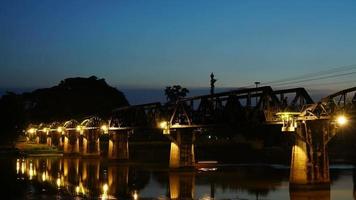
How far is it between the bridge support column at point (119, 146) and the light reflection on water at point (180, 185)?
28125mm

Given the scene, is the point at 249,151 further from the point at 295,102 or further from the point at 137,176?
the point at 295,102

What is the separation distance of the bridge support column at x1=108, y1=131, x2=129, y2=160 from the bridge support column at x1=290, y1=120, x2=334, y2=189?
71302 millimetres

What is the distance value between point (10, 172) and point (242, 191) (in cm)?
4425

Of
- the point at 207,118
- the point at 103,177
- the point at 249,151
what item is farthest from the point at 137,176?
the point at 249,151

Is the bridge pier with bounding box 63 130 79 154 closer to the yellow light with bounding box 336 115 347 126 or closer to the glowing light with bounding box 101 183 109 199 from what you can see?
the glowing light with bounding box 101 183 109 199

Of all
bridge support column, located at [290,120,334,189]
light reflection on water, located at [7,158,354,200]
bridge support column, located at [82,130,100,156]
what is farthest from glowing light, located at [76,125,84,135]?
bridge support column, located at [290,120,334,189]

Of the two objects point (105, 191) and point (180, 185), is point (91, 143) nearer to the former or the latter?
point (180, 185)

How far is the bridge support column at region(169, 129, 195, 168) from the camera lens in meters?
101

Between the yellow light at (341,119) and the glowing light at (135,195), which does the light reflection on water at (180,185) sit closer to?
the glowing light at (135,195)

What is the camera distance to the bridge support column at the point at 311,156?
67.0 m

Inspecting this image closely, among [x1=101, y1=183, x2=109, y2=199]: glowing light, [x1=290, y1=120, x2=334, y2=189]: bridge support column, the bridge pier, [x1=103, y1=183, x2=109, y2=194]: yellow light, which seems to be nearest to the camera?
[x1=101, y1=183, x2=109, y2=199]: glowing light

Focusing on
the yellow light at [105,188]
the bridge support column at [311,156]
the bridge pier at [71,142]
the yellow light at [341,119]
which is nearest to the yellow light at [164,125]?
the yellow light at [105,188]

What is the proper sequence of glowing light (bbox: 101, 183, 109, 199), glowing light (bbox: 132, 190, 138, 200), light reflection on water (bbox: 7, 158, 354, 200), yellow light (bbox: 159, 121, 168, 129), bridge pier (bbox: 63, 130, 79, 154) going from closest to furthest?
glowing light (bbox: 101, 183, 109, 199) → glowing light (bbox: 132, 190, 138, 200) → light reflection on water (bbox: 7, 158, 354, 200) → yellow light (bbox: 159, 121, 168, 129) → bridge pier (bbox: 63, 130, 79, 154)

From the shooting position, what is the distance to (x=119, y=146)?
135500mm
